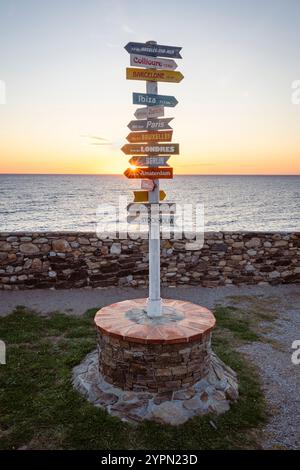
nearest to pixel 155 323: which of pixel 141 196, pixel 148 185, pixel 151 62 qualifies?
pixel 141 196

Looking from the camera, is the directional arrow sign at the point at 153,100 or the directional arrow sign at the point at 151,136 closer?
the directional arrow sign at the point at 153,100

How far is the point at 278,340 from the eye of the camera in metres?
6.65

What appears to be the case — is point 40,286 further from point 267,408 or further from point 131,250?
point 267,408

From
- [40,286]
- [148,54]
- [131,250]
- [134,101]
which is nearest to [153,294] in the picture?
[134,101]

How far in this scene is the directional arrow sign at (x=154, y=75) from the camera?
4812mm

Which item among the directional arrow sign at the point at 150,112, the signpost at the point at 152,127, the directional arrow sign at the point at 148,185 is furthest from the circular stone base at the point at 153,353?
the directional arrow sign at the point at 150,112

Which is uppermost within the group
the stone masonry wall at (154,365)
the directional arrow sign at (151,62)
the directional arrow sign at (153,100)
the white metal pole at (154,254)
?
the directional arrow sign at (151,62)

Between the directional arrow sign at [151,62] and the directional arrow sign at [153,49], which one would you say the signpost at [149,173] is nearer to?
the directional arrow sign at [151,62]

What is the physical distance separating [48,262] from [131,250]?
2.12 m

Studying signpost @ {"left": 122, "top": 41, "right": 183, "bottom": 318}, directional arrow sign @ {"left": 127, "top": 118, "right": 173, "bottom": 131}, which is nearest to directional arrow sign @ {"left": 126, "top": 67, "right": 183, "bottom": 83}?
signpost @ {"left": 122, "top": 41, "right": 183, "bottom": 318}

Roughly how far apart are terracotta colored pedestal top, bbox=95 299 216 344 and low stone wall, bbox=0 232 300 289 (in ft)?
11.9

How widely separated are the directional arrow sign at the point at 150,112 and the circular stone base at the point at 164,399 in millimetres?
3565

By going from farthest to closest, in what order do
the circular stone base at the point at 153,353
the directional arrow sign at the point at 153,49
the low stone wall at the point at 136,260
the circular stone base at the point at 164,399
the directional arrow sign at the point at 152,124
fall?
the low stone wall at the point at 136,260
the directional arrow sign at the point at 152,124
the directional arrow sign at the point at 153,49
the circular stone base at the point at 153,353
the circular stone base at the point at 164,399

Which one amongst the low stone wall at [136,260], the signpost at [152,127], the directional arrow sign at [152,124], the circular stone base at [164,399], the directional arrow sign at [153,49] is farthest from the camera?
the low stone wall at [136,260]
